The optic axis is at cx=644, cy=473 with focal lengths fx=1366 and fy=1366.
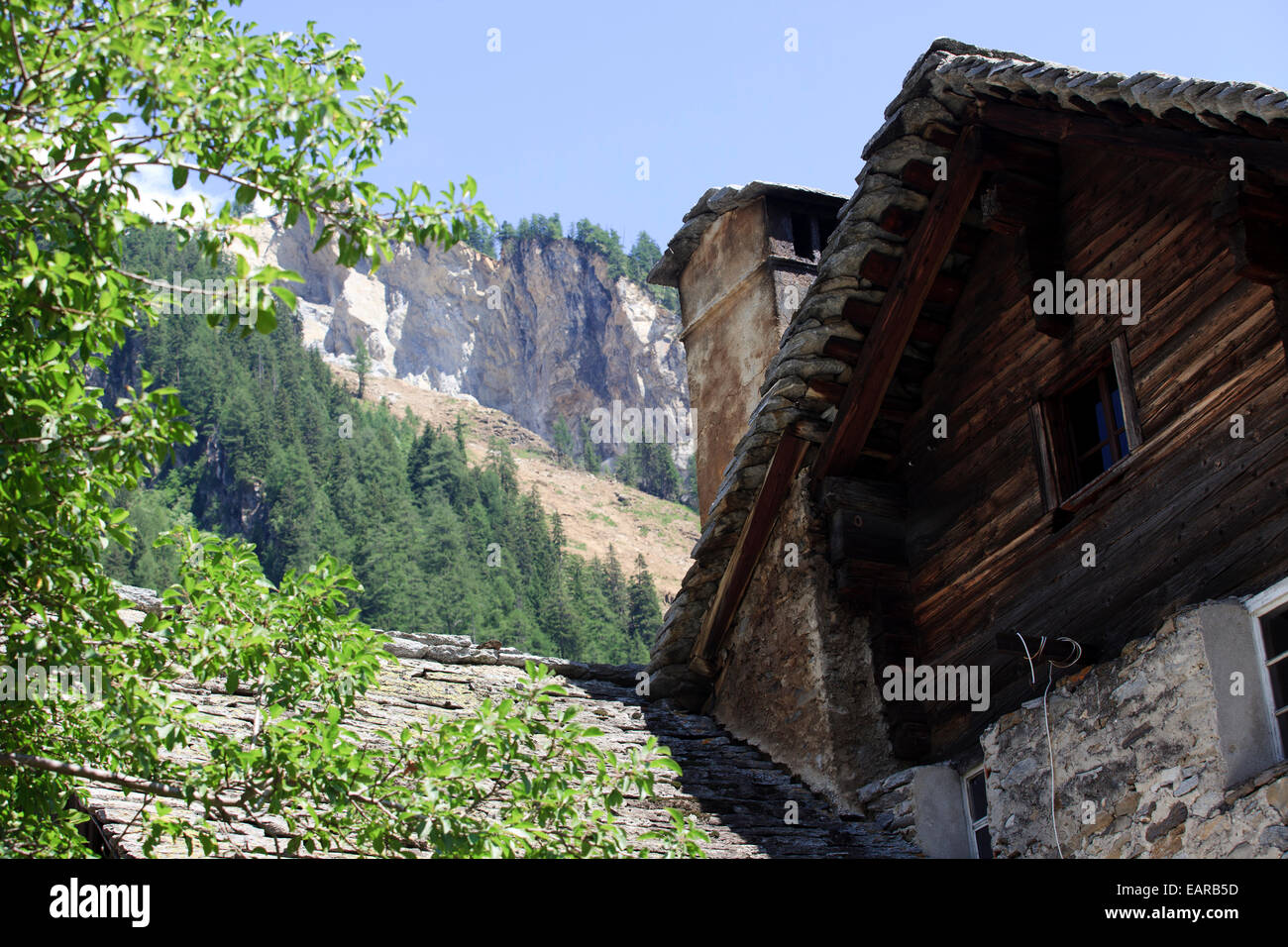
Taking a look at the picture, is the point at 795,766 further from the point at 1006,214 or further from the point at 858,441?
the point at 1006,214

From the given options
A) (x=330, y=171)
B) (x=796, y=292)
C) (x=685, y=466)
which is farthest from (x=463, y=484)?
(x=330, y=171)

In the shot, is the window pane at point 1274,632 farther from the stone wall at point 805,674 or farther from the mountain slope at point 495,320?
the mountain slope at point 495,320

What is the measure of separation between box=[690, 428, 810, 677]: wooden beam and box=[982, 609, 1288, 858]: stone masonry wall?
7.74 ft

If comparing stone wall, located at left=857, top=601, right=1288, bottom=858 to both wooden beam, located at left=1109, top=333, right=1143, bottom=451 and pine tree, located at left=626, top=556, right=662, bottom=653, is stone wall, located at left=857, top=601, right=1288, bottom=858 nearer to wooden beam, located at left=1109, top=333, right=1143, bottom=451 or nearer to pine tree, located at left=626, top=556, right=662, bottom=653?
wooden beam, located at left=1109, top=333, right=1143, bottom=451

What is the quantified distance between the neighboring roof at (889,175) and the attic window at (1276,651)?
2019 millimetres

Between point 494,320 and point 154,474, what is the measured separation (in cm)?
13098

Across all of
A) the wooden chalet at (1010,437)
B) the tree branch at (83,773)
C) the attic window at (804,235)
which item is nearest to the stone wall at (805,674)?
the wooden chalet at (1010,437)

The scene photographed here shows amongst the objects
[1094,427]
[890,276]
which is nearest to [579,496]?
[890,276]

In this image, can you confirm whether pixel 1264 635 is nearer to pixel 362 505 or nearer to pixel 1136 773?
pixel 1136 773

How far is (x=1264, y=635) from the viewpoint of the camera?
5.86 meters

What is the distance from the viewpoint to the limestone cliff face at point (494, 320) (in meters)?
131

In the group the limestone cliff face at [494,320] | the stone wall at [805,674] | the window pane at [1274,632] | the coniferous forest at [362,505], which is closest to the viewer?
the window pane at [1274,632]
